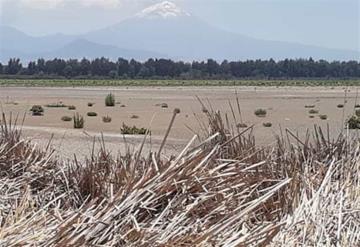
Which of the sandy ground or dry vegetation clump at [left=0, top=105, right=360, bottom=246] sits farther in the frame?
the sandy ground

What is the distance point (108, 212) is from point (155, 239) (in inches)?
12.5

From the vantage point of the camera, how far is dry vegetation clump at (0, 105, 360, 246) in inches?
183

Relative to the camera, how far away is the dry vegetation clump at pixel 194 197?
4.66 m

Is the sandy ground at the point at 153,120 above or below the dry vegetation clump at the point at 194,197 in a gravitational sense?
below

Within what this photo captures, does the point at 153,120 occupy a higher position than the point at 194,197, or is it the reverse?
the point at 194,197

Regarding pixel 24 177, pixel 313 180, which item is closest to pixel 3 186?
pixel 24 177

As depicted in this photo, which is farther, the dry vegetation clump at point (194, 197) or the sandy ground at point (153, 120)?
the sandy ground at point (153, 120)

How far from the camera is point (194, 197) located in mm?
5277

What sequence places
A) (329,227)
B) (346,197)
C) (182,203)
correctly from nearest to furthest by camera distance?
1. (182,203)
2. (329,227)
3. (346,197)

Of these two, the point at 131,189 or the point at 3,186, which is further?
the point at 3,186

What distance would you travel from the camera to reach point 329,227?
5.66m

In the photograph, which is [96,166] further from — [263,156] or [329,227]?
[329,227]

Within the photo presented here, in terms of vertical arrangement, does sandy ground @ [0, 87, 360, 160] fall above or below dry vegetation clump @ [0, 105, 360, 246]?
below

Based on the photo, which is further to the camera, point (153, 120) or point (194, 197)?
point (153, 120)
